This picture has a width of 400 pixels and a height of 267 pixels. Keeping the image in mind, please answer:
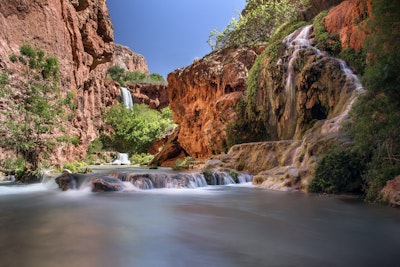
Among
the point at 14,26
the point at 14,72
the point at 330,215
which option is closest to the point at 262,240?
the point at 330,215

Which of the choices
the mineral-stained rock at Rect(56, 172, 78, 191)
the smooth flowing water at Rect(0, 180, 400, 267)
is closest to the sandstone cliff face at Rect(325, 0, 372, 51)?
the smooth flowing water at Rect(0, 180, 400, 267)

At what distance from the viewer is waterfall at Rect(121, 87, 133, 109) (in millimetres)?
41019

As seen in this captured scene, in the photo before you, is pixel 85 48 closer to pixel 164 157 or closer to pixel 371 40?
pixel 164 157

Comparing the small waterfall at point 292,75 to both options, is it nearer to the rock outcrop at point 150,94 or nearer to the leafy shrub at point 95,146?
the leafy shrub at point 95,146

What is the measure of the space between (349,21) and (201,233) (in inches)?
592

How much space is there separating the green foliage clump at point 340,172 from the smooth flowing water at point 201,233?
600 mm

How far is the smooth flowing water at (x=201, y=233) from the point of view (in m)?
3.26

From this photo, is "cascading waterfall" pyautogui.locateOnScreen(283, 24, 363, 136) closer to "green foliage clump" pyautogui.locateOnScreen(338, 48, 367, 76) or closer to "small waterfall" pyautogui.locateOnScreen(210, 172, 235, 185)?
"green foliage clump" pyautogui.locateOnScreen(338, 48, 367, 76)

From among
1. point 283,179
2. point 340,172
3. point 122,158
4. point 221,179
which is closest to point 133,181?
point 221,179

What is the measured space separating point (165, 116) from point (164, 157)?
17697 millimetres

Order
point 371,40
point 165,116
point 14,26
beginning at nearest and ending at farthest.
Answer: point 371,40 < point 14,26 < point 165,116

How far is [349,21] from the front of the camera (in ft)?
50.1

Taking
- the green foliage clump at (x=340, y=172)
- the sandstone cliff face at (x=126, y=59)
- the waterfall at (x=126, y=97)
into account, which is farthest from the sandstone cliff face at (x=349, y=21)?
the sandstone cliff face at (x=126, y=59)

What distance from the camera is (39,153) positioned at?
522 inches
